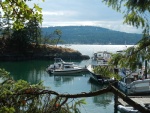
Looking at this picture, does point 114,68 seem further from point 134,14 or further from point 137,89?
point 137,89

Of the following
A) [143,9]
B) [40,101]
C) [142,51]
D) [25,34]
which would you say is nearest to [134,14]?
[143,9]

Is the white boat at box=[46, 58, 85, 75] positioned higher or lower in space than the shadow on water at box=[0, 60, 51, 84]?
higher

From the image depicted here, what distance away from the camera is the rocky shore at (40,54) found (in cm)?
7869

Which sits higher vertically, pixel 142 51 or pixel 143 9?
pixel 143 9

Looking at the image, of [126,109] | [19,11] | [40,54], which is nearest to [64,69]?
[126,109]

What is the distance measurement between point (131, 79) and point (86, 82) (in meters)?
9.89

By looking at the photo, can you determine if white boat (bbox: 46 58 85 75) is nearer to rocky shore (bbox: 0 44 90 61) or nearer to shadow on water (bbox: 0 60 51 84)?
shadow on water (bbox: 0 60 51 84)

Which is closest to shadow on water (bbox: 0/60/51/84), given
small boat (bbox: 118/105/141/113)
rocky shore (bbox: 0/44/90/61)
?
rocky shore (bbox: 0/44/90/61)

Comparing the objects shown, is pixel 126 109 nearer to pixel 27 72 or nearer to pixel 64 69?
pixel 64 69

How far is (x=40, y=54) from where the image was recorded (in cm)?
8312

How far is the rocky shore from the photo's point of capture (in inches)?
3098

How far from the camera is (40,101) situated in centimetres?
371

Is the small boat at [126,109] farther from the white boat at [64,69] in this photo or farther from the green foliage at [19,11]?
the white boat at [64,69]

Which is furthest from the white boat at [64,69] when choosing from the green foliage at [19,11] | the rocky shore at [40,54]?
the green foliage at [19,11]
